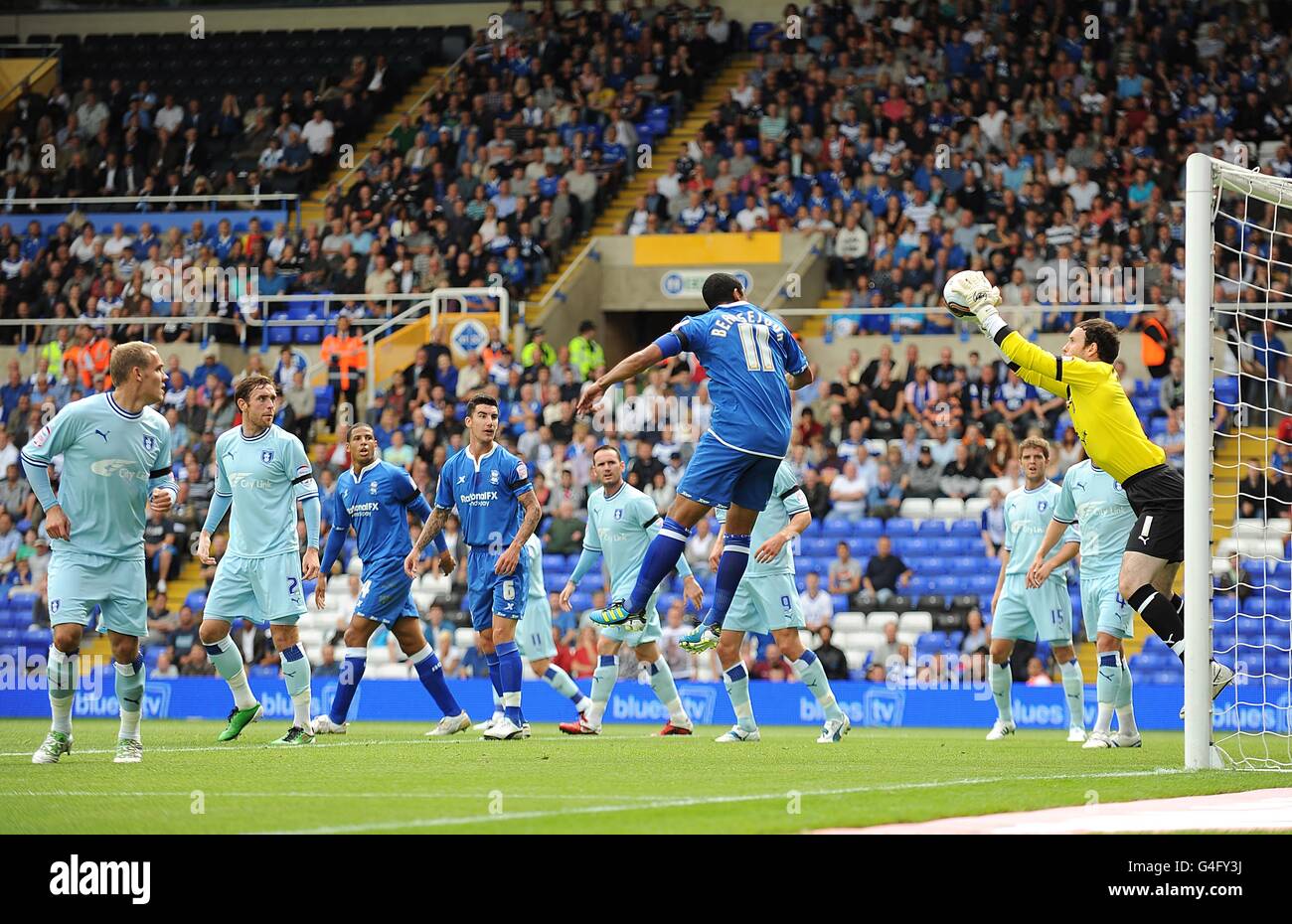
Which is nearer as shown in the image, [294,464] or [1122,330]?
[294,464]

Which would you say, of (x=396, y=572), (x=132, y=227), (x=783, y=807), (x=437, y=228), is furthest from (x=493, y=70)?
(x=783, y=807)

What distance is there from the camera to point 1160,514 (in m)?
10.9

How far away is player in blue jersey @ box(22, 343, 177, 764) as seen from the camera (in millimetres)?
10820

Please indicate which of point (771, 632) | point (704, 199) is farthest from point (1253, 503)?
point (704, 199)

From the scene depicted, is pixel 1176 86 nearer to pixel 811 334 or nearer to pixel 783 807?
pixel 811 334

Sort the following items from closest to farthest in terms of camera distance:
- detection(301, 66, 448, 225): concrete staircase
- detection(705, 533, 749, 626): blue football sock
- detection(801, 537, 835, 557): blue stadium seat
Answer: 1. detection(705, 533, 749, 626): blue football sock
2. detection(801, 537, 835, 557): blue stadium seat
3. detection(301, 66, 448, 225): concrete staircase

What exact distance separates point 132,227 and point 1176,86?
18.3 metres

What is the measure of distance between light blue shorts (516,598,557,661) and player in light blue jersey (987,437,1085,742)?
4.30m

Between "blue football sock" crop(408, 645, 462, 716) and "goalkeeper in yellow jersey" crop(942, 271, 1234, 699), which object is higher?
"goalkeeper in yellow jersey" crop(942, 271, 1234, 699)

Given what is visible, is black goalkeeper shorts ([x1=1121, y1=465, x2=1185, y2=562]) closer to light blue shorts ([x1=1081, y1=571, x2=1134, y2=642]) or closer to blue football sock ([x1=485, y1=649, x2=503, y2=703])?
light blue shorts ([x1=1081, y1=571, x2=1134, y2=642])

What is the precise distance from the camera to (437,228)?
97.2 feet

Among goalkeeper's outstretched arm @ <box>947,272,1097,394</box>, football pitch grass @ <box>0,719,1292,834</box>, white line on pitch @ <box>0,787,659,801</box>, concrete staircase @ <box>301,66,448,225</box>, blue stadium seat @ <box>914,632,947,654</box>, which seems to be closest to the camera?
football pitch grass @ <box>0,719,1292,834</box>

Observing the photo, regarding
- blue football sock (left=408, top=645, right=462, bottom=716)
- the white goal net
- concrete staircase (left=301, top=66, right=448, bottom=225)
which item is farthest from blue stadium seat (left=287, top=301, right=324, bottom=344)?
blue football sock (left=408, top=645, right=462, bottom=716)

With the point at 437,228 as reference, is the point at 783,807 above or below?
below
